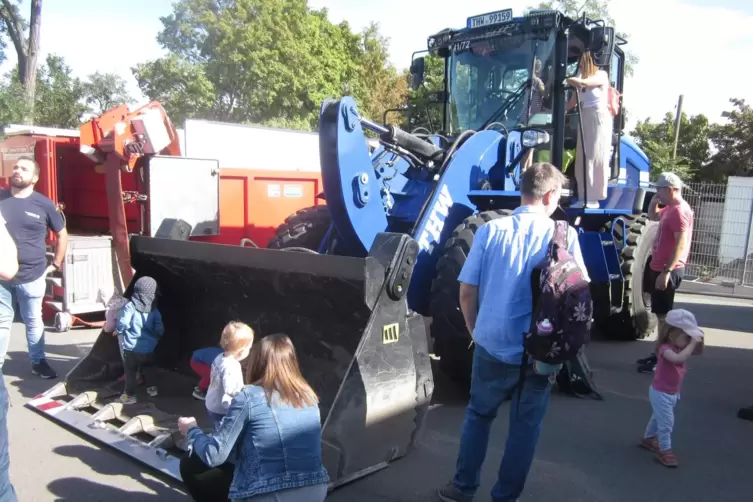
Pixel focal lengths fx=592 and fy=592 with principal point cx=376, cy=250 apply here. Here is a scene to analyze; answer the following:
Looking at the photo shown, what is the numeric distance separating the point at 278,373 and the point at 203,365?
6.28ft

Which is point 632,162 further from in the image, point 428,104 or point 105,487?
point 105,487

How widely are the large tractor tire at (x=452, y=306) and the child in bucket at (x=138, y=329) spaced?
210 centimetres

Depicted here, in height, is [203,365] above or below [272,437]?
below

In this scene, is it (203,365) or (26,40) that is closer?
(203,365)

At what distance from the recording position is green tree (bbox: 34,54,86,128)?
27.6m

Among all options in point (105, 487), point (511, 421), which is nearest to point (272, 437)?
point (511, 421)

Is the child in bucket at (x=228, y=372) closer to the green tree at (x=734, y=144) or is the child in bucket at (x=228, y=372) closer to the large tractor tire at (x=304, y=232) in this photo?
the large tractor tire at (x=304, y=232)

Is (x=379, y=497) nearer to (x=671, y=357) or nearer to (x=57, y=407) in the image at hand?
(x=671, y=357)

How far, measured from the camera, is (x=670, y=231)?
541 centimetres

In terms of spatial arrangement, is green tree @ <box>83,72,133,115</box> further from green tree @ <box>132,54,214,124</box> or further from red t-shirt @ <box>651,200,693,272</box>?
red t-shirt @ <box>651,200,693,272</box>

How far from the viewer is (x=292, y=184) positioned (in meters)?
10.1

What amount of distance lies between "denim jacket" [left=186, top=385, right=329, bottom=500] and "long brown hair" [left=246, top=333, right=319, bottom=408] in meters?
0.03

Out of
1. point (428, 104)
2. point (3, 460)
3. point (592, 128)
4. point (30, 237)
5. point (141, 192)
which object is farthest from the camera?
point (141, 192)

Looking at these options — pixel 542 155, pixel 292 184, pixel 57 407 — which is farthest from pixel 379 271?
pixel 292 184
